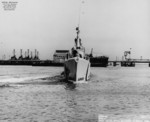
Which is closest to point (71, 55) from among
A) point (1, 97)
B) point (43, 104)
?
point (1, 97)

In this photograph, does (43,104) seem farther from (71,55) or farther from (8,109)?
(71,55)

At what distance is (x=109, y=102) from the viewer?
27.5 meters

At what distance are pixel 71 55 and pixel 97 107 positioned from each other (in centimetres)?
2704

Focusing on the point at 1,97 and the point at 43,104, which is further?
the point at 1,97

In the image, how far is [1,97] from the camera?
31000 mm

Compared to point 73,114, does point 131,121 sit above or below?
above

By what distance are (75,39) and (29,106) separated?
2913 cm

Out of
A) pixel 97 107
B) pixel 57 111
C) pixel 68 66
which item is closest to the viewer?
pixel 57 111

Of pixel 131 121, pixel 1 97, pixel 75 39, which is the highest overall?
pixel 75 39

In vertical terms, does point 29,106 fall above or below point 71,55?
below

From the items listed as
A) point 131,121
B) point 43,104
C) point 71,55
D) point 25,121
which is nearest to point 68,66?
point 71,55

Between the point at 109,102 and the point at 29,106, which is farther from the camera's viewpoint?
the point at 109,102

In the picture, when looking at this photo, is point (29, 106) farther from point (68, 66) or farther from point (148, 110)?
point (68, 66)

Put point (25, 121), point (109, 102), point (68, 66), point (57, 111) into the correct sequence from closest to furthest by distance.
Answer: point (25, 121) → point (57, 111) → point (109, 102) → point (68, 66)
